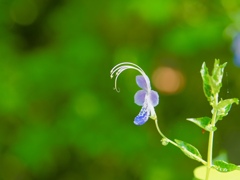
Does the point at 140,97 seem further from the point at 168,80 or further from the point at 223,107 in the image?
the point at 168,80

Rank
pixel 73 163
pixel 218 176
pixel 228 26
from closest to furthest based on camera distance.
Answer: pixel 218 176 → pixel 228 26 → pixel 73 163

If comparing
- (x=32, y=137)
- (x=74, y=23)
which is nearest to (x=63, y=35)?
(x=74, y=23)

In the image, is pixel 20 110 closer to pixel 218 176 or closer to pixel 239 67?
pixel 239 67

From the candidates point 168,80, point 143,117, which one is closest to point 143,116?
point 143,117

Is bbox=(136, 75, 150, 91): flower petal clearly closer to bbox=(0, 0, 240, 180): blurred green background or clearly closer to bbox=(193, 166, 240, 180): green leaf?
bbox=(193, 166, 240, 180): green leaf

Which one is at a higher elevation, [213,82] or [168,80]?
[168,80]

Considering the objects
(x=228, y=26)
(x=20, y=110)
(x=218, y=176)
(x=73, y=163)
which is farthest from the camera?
(x=73, y=163)

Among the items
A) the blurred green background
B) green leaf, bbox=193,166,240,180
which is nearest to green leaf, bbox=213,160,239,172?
green leaf, bbox=193,166,240,180

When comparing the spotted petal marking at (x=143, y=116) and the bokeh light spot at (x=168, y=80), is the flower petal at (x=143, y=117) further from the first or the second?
the bokeh light spot at (x=168, y=80)

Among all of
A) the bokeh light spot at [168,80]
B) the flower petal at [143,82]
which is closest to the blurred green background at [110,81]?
the bokeh light spot at [168,80]
